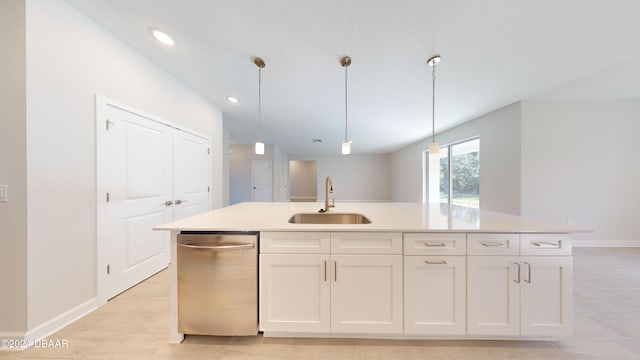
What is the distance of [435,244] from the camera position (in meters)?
1.50

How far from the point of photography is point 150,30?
2.14 meters

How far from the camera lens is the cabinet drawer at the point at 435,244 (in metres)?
1.49

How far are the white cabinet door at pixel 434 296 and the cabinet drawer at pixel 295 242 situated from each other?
0.57 meters

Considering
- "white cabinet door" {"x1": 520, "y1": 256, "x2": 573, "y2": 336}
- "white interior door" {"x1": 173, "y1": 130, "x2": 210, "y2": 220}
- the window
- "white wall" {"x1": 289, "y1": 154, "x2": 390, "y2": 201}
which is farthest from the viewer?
"white wall" {"x1": 289, "y1": 154, "x2": 390, "y2": 201}

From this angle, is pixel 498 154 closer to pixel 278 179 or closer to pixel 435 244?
pixel 435 244

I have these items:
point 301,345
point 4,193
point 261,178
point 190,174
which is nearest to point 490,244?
point 301,345

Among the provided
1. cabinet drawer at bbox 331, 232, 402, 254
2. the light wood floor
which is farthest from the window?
cabinet drawer at bbox 331, 232, 402, 254

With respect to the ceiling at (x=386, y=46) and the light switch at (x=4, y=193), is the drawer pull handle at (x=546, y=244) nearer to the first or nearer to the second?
the ceiling at (x=386, y=46)

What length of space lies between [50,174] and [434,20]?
331 centimetres

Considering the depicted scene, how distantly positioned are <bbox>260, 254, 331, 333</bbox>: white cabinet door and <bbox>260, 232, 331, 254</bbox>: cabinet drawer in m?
0.03

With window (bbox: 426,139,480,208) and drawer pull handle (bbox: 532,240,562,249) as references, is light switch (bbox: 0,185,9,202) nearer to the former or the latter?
drawer pull handle (bbox: 532,240,562,249)

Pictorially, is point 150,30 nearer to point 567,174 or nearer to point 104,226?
Answer: point 104,226

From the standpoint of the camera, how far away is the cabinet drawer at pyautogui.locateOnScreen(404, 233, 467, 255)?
1.49m

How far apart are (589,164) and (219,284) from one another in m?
5.80
